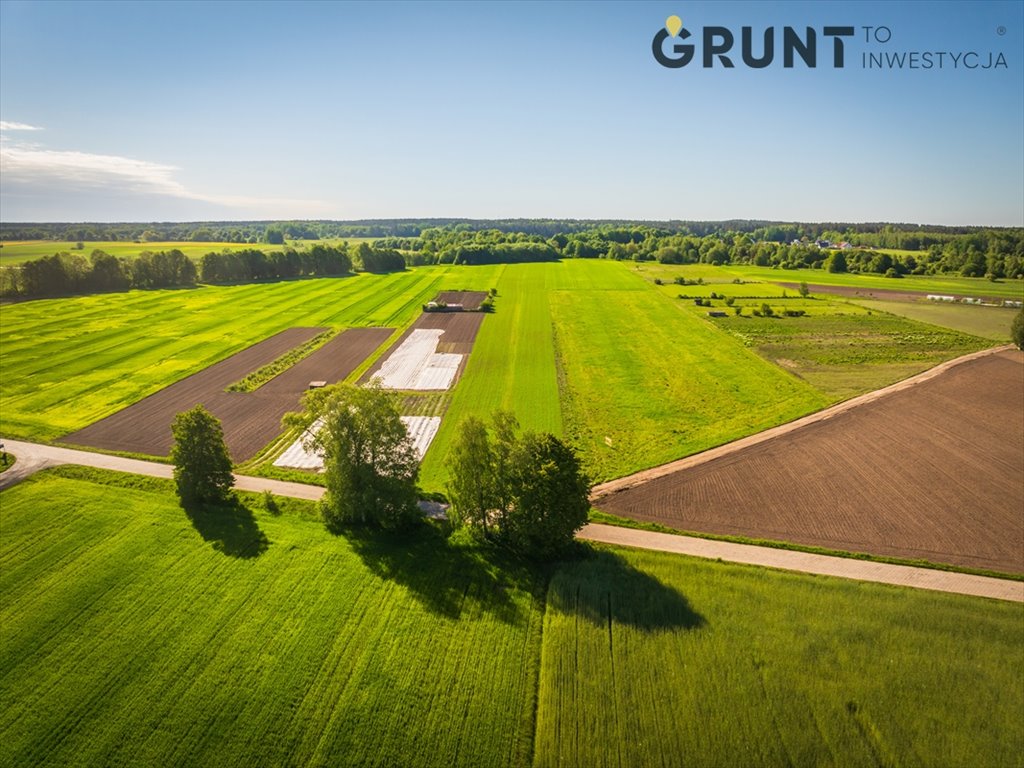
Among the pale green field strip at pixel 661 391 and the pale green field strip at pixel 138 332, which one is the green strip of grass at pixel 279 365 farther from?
the pale green field strip at pixel 661 391

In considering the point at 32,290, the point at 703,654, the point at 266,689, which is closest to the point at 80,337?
the point at 32,290

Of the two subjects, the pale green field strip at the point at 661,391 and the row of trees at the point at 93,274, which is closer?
the pale green field strip at the point at 661,391

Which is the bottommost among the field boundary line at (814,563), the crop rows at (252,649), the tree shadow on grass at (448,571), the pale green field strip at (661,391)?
the crop rows at (252,649)

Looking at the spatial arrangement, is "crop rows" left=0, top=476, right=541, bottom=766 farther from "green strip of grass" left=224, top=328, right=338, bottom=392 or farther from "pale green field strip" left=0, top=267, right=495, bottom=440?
"green strip of grass" left=224, top=328, right=338, bottom=392

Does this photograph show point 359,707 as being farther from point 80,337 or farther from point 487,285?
point 487,285

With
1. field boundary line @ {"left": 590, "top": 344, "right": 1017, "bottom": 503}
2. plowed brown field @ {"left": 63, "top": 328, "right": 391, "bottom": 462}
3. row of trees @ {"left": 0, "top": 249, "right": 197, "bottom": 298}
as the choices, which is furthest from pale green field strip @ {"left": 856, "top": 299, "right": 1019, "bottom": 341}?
row of trees @ {"left": 0, "top": 249, "right": 197, "bottom": 298}

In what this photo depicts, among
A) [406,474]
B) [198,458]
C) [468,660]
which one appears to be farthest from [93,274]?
[468,660]

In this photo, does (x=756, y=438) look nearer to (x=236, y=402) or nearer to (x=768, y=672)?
(x=768, y=672)

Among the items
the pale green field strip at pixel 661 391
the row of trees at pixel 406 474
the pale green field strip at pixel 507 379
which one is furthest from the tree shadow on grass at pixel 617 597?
the pale green field strip at pixel 507 379
